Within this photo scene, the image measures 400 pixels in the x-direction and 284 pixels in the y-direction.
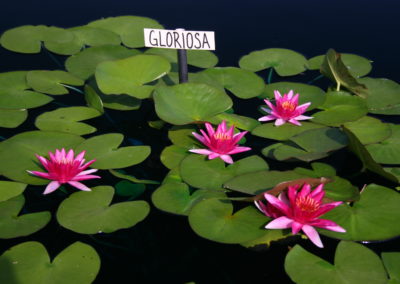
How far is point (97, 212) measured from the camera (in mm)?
1657

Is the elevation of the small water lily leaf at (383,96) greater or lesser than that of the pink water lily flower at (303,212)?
lesser

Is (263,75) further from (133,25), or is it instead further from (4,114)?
(4,114)

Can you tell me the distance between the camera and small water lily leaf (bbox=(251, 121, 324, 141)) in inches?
80.9

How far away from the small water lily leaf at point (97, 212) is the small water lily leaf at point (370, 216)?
A: 0.64 m

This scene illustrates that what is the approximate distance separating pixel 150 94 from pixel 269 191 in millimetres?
908

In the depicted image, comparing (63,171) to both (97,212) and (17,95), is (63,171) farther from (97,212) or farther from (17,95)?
(17,95)

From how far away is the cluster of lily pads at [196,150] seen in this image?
1527 millimetres

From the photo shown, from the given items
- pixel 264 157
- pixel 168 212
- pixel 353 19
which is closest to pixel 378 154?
pixel 264 157

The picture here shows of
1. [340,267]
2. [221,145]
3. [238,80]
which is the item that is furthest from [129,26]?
[340,267]

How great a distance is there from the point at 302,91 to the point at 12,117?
140 centimetres

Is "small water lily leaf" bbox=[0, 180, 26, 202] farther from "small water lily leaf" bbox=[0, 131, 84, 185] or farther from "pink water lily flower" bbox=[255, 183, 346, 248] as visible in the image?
"pink water lily flower" bbox=[255, 183, 346, 248]

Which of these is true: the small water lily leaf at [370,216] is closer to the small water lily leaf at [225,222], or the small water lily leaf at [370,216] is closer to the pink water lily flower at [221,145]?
the small water lily leaf at [225,222]

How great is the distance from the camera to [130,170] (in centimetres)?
199

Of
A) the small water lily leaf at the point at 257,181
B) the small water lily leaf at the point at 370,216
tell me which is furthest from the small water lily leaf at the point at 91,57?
the small water lily leaf at the point at 370,216
